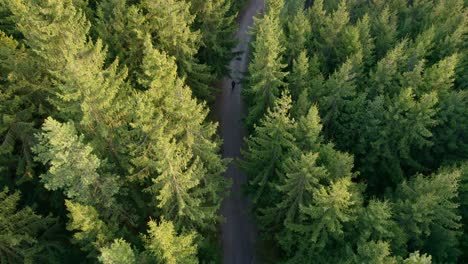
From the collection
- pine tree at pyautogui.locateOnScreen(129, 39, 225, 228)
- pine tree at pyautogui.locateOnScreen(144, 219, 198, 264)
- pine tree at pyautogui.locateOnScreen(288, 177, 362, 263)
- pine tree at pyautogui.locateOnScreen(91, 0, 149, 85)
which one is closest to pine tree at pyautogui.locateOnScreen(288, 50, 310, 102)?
pine tree at pyautogui.locateOnScreen(129, 39, 225, 228)

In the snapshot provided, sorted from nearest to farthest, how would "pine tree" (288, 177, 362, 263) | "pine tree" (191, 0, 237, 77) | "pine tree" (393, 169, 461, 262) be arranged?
1. "pine tree" (288, 177, 362, 263)
2. "pine tree" (393, 169, 461, 262)
3. "pine tree" (191, 0, 237, 77)

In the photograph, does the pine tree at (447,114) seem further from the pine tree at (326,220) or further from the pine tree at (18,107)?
the pine tree at (18,107)

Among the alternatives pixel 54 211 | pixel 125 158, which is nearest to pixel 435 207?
pixel 125 158

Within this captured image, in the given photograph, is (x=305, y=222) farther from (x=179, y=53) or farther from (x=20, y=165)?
(x=20, y=165)

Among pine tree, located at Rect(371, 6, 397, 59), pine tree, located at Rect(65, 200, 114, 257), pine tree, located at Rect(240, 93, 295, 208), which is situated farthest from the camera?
pine tree, located at Rect(371, 6, 397, 59)

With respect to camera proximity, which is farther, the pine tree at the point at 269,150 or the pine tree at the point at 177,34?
the pine tree at the point at 177,34

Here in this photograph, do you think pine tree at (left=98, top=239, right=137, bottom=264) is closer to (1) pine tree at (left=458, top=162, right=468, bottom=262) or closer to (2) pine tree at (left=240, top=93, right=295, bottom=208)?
(2) pine tree at (left=240, top=93, right=295, bottom=208)

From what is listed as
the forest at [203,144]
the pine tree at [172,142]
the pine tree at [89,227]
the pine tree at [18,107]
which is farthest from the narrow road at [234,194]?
the pine tree at [18,107]
